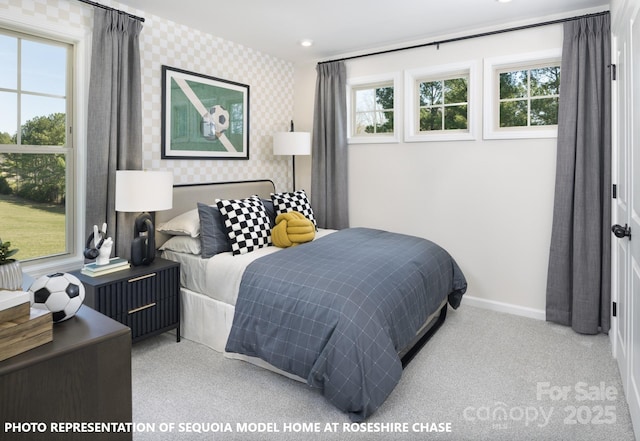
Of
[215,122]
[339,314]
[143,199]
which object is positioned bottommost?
[339,314]

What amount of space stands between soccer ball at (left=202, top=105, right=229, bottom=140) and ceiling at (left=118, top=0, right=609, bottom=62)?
27.4 inches

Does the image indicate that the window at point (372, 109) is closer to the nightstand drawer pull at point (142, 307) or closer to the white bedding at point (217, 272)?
the white bedding at point (217, 272)

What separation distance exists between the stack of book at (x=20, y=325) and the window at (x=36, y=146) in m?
1.99

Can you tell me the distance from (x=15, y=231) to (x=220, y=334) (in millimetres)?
1532

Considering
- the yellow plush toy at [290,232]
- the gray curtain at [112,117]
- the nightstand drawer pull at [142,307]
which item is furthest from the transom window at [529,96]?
the nightstand drawer pull at [142,307]

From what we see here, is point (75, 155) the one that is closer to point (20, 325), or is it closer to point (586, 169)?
point (20, 325)

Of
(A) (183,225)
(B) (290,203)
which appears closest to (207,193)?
(A) (183,225)

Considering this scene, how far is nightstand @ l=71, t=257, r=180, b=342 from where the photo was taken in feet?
8.39

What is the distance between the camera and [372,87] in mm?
4395

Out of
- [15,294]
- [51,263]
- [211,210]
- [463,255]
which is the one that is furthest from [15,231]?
[463,255]

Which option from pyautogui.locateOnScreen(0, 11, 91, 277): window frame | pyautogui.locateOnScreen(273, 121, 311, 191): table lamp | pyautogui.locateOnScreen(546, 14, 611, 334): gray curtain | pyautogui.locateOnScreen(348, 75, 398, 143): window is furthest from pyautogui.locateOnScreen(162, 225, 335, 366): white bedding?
pyautogui.locateOnScreen(546, 14, 611, 334): gray curtain

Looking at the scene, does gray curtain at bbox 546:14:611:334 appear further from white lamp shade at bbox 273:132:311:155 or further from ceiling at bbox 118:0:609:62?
white lamp shade at bbox 273:132:311:155

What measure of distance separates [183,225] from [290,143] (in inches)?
60.3

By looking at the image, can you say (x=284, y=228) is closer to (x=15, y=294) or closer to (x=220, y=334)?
(x=220, y=334)
